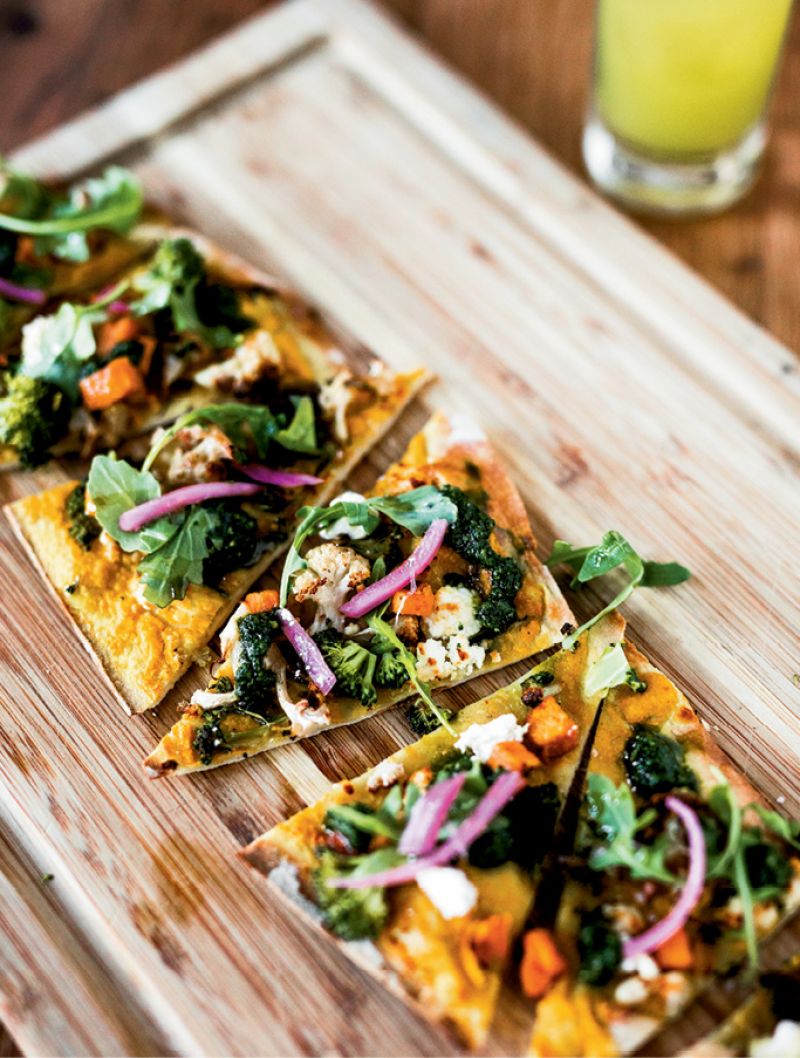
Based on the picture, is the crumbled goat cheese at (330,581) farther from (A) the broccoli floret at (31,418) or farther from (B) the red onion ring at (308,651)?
(A) the broccoli floret at (31,418)

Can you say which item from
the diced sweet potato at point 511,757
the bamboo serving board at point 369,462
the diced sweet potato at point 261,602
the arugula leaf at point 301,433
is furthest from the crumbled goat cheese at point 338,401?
the diced sweet potato at point 511,757

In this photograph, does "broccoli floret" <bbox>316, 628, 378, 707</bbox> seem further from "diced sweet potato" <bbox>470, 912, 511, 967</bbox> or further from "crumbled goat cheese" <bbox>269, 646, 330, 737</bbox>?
"diced sweet potato" <bbox>470, 912, 511, 967</bbox>

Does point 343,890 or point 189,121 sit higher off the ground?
point 189,121

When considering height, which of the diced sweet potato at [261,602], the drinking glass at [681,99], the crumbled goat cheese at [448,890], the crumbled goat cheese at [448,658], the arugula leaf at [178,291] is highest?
the drinking glass at [681,99]

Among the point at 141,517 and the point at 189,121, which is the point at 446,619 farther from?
the point at 189,121

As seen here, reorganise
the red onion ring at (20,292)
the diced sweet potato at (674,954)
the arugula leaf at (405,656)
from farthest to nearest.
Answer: the red onion ring at (20,292) < the arugula leaf at (405,656) < the diced sweet potato at (674,954)

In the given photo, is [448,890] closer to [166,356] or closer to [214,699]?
[214,699]

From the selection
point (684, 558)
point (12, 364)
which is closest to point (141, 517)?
point (12, 364)
